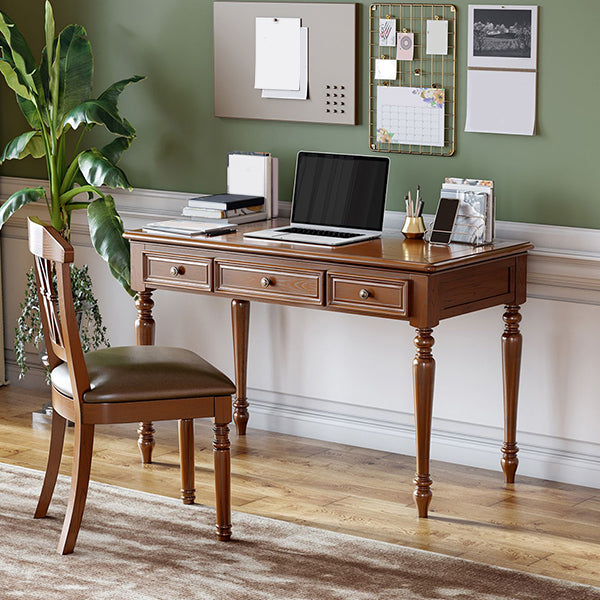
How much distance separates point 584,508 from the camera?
3.96 m

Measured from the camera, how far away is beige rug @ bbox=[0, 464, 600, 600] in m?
3.25

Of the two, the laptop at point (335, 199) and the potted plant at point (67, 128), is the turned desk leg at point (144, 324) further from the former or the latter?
the laptop at point (335, 199)

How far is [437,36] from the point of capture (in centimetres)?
419

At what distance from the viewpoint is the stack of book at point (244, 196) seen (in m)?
4.39

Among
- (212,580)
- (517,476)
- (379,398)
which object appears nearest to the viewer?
(212,580)

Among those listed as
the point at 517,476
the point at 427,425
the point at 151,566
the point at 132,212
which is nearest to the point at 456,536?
the point at 427,425

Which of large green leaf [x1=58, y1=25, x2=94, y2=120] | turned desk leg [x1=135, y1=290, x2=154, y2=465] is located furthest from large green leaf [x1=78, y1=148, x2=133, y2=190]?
turned desk leg [x1=135, y1=290, x2=154, y2=465]

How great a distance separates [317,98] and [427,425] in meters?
1.34

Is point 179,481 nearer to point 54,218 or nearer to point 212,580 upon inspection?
point 212,580

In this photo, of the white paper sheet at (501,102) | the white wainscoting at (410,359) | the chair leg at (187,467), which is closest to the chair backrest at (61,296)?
the chair leg at (187,467)

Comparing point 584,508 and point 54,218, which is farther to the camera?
point 54,218

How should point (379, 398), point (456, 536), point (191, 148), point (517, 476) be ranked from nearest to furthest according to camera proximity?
point (456, 536) → point (517, 476) → point (379, 398) → point (191, 148)

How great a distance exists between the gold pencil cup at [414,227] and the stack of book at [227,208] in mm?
636

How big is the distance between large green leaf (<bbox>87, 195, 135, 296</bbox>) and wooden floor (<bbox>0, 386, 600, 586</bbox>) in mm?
644
